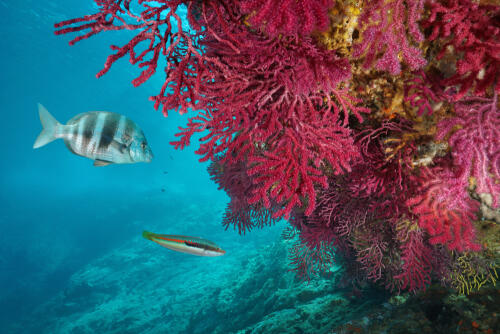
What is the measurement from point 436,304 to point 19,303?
77.0ft

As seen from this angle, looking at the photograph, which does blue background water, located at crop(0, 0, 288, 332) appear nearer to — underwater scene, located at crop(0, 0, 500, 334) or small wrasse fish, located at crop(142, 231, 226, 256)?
underwater scene, located at crop(0, 0, 500, 334)

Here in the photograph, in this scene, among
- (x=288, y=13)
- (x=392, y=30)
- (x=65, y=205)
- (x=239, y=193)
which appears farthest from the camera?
(x=65, y=205)

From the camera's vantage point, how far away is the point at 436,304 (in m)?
3.30

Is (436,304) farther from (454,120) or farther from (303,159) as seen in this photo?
(303,159)

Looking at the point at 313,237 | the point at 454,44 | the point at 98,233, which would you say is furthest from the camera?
the point at 98,233

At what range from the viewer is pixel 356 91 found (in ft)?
7.09

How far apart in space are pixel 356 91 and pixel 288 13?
3.63ft

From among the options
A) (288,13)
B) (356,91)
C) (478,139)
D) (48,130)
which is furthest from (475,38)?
(48,130)

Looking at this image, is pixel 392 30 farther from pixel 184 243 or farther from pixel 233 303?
pixel 233 303

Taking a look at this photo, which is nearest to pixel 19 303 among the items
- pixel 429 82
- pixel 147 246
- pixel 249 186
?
pixel 147 246

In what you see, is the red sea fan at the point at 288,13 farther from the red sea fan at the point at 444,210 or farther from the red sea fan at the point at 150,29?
the red sea fan at the point at 444,210

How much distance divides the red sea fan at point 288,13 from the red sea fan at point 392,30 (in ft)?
1.23

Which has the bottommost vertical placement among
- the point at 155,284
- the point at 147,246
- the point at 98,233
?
the point at 155,284

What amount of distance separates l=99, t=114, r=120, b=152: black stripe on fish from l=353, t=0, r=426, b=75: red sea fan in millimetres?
2757
